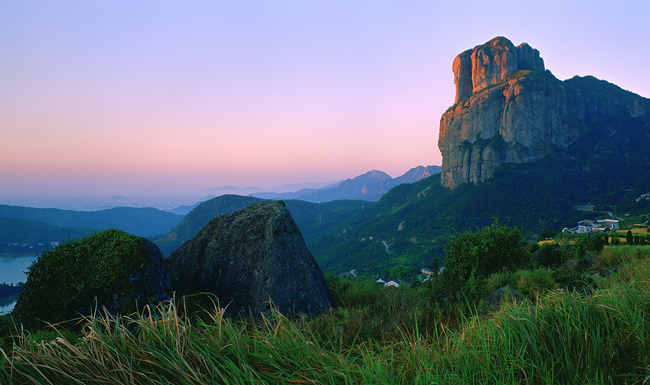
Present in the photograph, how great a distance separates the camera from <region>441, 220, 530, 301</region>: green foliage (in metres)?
10.7

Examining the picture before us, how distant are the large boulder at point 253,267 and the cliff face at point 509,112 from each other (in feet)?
384

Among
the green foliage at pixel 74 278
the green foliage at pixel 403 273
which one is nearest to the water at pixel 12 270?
the green foliage at pixel 74 278

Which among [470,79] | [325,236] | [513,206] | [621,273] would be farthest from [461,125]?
[621,273]

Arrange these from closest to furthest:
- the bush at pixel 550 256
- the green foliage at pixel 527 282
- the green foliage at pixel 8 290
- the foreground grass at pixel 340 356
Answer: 1. the foreground grass at pixel 340 356
2. the green foliage at pixel 527 282
3. the bush at pixel 550 256
4. the green foliage at pixel 8 290

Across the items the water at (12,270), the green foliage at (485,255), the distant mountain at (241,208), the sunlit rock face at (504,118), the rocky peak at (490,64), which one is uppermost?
the rocky peak at (490,64)

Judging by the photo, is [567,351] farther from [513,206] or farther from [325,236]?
[325,236]

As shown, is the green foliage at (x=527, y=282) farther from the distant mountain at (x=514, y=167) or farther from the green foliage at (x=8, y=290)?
the green foliage at (x=8, y=290)

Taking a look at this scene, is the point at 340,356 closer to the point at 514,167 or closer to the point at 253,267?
the point at 253,267

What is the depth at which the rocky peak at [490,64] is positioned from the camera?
125875 millimetres

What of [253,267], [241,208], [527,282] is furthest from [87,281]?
[241,208]

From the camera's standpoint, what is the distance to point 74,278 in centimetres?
547

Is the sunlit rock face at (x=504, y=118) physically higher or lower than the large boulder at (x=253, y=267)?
higher

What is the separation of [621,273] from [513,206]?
100 m

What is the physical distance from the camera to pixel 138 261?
19.4 feet
